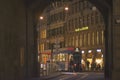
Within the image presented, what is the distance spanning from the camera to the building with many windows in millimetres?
72519

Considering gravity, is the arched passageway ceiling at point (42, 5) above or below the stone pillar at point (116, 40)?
above

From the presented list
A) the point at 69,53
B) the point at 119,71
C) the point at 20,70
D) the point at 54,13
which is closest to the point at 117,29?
the point at 119,71

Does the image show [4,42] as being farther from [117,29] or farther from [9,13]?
[117,29]

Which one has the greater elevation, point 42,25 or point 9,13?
point 42,25

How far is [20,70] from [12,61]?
4051 millimetres

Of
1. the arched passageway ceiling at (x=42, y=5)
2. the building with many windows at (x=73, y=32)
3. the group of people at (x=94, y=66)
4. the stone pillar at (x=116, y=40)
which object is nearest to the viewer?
the stone pillar at (x=116, y=40)

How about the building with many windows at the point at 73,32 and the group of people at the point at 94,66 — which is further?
the building with many windows at the point at 73,32

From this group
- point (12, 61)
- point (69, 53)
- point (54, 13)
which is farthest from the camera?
point (54, 13)

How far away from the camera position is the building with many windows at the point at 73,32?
238 ft

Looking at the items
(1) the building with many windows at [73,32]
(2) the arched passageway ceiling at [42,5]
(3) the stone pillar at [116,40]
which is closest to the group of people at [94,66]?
(1) the building with many windows at [73,32]

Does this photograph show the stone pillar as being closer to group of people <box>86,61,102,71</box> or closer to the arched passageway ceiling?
the arched passageway ceiling

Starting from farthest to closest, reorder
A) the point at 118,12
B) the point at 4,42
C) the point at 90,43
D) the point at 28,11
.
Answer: the point at 90,43, the point at 28,11, the point at 118,12, the point at 4,42

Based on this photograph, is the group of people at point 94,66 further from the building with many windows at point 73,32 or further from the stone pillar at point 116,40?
the stone pillar at point 116,40

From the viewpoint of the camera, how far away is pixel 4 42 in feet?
92.1
